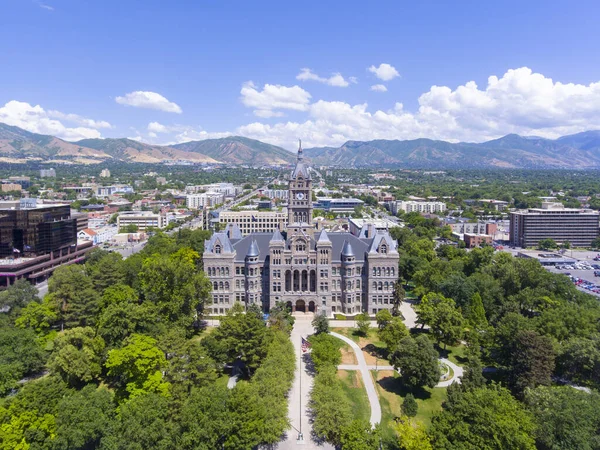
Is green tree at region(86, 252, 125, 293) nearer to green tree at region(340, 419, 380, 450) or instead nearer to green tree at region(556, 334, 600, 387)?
green tree at region(340, 419, 380, 450)

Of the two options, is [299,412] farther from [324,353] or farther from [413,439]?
[413,439]

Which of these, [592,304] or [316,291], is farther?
[316,291]

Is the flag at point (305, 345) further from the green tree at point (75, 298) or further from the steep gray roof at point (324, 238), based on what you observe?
the green tree at point (75, 298)

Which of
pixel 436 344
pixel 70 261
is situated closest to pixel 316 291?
pixel 436 344

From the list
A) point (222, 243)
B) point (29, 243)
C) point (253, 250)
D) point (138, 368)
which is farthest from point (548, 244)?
point (29, 243)

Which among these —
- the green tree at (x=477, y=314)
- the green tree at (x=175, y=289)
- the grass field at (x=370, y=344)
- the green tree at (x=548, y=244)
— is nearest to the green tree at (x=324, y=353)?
the grass field at (x=370, y=344)

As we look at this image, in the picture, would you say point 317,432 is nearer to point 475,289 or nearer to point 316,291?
point 316,291

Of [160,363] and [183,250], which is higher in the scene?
[183,250]
